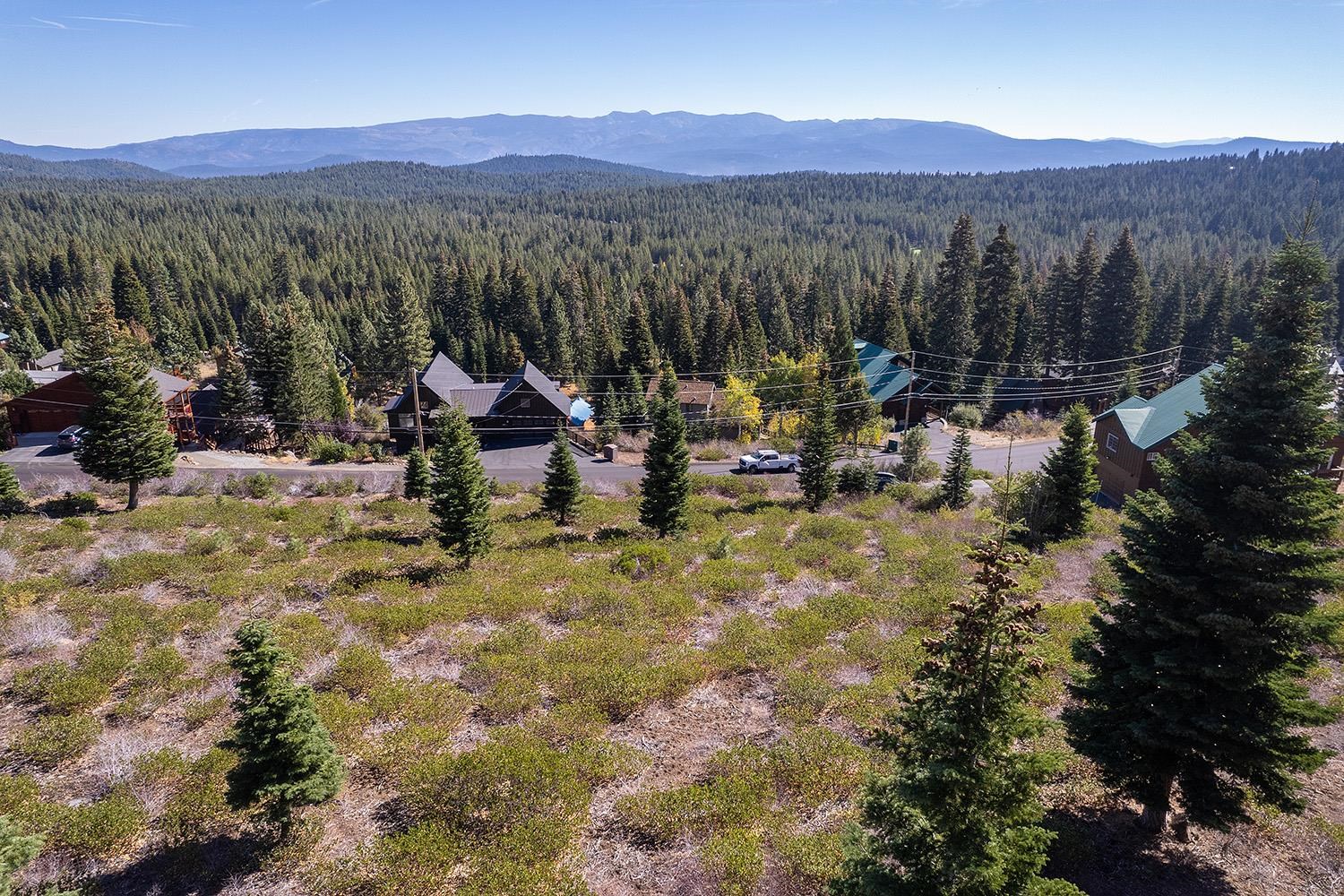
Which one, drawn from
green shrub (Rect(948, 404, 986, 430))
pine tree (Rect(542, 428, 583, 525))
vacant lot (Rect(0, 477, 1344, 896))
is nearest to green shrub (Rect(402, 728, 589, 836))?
vacant lot (Rect(0, 477, 1344, 896))

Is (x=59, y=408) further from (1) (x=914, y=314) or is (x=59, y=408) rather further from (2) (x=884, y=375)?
(1) (x=914, y=314)

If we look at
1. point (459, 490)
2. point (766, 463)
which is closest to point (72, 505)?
point (459, 490)

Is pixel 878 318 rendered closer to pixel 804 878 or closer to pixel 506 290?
pixel 506 290

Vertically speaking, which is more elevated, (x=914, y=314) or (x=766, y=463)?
(x=914, y=314)

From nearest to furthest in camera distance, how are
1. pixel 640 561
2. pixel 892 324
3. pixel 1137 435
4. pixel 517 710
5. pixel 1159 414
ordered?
1. pixel 517 710
2. pixel 640 561
3. pixel 1137 435
4. pixel 1159 414
5. pixel 892 324

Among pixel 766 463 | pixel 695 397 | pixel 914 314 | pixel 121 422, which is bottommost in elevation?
pixel 766 463

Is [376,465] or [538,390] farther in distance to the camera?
[538,390]
